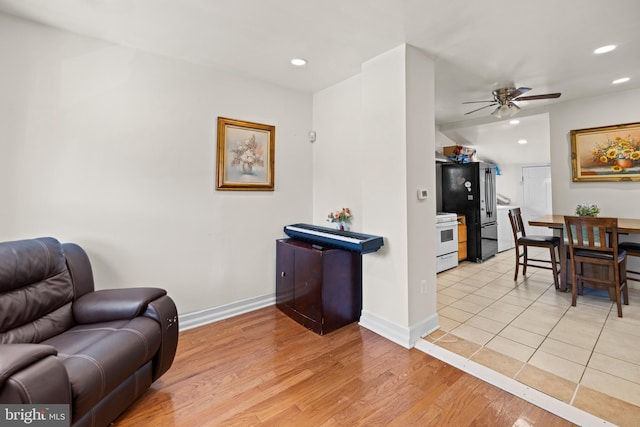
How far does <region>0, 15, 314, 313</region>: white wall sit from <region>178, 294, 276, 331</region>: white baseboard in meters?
0.06

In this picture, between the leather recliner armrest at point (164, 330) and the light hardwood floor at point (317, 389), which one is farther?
the leather recliner armrest at point (164, 330)

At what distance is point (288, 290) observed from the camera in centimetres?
302

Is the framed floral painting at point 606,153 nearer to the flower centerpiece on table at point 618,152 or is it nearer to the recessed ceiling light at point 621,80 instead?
the flower centerpiece on table at point 618,152

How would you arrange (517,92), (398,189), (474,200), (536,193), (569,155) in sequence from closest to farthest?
(398,189)
(517,92)
(569,155)
(474,200)
(536,193)

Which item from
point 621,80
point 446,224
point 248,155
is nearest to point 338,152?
point 248,155

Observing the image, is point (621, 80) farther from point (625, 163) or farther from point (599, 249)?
point (599, 249)

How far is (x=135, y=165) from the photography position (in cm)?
247

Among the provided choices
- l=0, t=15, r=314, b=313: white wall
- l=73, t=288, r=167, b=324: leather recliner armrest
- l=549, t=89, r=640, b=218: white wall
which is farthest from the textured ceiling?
l=73, t=288, r=167, b=324: leather recliner armrest

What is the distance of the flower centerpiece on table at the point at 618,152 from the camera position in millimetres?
3568

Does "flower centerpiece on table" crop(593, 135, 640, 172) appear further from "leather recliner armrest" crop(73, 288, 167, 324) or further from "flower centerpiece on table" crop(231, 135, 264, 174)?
"leather recliner armrest" crop(73, 288, 167, 324)

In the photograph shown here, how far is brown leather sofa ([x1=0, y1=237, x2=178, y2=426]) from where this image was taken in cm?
114

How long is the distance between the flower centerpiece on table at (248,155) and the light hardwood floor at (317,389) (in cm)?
169

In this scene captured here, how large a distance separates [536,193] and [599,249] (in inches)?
181

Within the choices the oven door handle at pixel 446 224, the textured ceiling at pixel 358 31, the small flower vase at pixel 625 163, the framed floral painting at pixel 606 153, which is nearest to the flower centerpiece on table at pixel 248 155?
the textured ceiling at pixel 358 31
